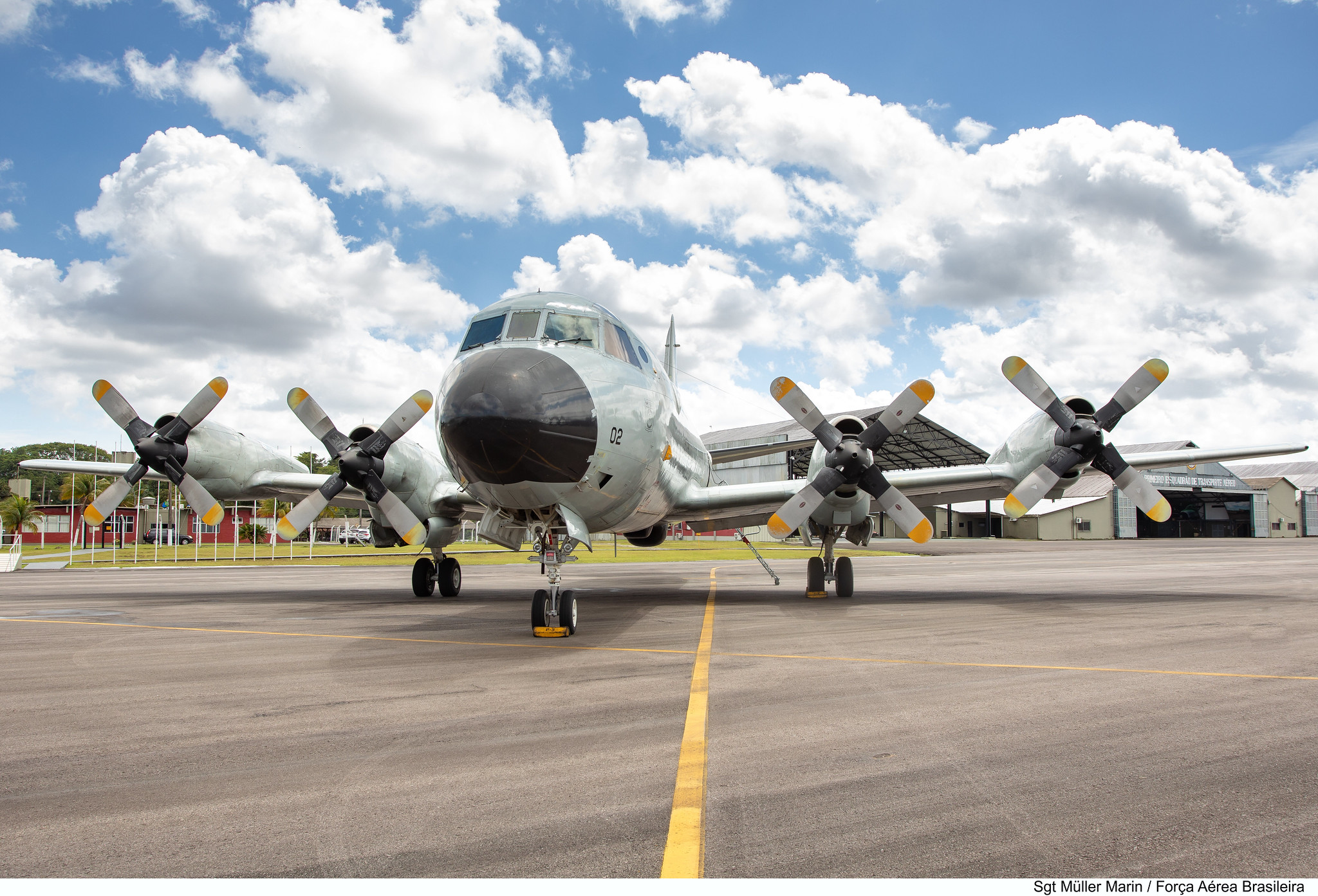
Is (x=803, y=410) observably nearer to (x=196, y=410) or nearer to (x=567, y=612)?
(x=567, y=612)

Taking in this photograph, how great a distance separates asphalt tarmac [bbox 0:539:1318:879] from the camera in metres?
3.28

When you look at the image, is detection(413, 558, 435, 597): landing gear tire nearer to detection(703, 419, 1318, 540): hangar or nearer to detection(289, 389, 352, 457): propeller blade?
detection(289, 389, 352, 457): propeller blade

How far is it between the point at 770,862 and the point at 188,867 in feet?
7.78

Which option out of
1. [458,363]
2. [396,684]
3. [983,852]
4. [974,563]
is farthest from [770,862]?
[974,563]

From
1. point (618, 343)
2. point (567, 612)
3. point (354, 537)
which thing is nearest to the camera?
point (567, 612)

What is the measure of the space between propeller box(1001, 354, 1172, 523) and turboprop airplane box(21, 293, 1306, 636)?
0.03 metres

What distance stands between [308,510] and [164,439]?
4.51 meters

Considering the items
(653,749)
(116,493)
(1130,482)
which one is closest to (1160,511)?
(1130,482)

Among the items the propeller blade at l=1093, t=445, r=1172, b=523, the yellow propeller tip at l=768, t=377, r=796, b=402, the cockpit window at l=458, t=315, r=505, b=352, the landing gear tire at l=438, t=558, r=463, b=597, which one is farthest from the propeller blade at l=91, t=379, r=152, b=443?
the propeller blade at l=1093, t=445, r=1172, b=523

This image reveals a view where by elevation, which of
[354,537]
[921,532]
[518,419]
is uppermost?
[518,419]

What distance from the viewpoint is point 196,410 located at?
15.7m

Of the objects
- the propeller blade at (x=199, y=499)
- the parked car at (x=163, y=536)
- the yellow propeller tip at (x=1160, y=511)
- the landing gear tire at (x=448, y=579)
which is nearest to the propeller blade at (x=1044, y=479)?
the yellow propeller tip at (x=1160, y=511)

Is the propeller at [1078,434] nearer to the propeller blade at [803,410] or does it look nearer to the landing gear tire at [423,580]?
the propeller blade at [803,410]
